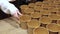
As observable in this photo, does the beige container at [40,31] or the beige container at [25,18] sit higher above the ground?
the beige container at [25,18]

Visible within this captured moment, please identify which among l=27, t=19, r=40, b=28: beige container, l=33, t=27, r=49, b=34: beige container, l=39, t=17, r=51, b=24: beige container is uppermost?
l=39, t=17, r=51, b=24: beige container

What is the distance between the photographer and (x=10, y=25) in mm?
1203

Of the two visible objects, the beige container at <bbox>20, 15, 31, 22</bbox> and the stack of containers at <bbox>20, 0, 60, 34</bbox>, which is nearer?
the stack of containers at <bbox>20, 0, 60, 34</bbox>

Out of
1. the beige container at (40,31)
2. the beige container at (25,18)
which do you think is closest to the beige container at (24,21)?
the beige container at (25,18)

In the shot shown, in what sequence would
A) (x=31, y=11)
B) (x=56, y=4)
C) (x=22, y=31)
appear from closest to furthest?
1. (x=22, y=31)
2. (x=31, y=11)
3. (x=56, y=4)

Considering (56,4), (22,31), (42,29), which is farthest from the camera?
(56,4)

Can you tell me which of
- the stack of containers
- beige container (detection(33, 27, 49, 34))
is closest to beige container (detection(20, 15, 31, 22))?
the stack of containers

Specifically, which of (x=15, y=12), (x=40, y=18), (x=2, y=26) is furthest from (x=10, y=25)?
(x=40, y=18)

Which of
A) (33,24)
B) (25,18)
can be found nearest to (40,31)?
(33,24)

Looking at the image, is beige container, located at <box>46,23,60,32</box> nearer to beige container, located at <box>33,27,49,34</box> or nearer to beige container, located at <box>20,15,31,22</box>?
beige container, located at <box>33,27,49,34</box>

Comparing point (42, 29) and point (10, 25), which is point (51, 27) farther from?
point (10, 25)

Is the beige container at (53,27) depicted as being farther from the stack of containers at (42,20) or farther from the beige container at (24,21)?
the beige container at (24,21)

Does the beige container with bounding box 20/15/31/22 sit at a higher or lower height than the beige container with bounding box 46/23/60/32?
higher

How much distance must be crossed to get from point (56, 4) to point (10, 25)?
19.1 inches
